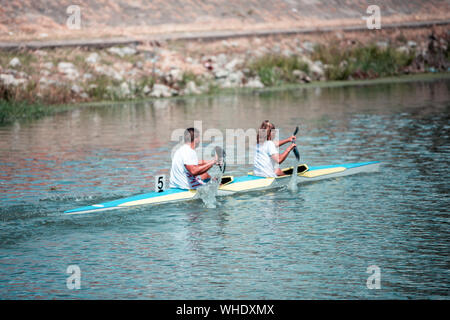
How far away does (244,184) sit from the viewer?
16.3 metres

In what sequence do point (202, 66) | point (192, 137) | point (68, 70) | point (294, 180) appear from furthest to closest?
point (202, 66) < point (68, 70) < point (294, 180) < point (192, 137)

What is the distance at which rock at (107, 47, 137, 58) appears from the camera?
39.4 meters

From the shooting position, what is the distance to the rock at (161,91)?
37.4 meters

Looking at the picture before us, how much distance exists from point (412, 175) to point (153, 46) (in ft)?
86.5

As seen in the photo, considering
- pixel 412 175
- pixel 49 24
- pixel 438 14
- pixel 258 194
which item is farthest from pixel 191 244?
pixel 438 14

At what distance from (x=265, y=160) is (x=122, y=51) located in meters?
24.5

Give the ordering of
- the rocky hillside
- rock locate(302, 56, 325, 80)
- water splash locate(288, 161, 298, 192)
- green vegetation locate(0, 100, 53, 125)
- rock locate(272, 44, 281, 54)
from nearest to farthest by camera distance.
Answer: water splash locate(288, 161, 298, 192) < green vegetation locate(0, 100, 53, 125) < rock locate(302, 56, 325, 80) < rock locate(272, 44, 281, 54) < the rocky hillside

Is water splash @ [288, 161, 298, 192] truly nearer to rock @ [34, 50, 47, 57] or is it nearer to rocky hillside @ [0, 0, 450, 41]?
rock @ [34, 50, 47, 57]

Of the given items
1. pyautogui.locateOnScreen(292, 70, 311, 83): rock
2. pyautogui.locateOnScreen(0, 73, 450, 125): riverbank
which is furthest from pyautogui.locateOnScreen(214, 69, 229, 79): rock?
pyautogui.locateOnScreen(292, 70, 311, 83): rock

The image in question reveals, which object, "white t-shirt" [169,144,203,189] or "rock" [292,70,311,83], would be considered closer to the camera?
"white t-shirt" [169,144,203,189]

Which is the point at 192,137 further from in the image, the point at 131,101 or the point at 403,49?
the point at 403,49

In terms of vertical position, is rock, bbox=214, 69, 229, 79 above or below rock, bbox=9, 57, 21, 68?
below

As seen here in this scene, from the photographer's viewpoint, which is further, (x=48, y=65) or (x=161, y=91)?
(x=161, y=91)

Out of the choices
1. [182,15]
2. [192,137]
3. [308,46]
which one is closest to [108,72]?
[308,46]
